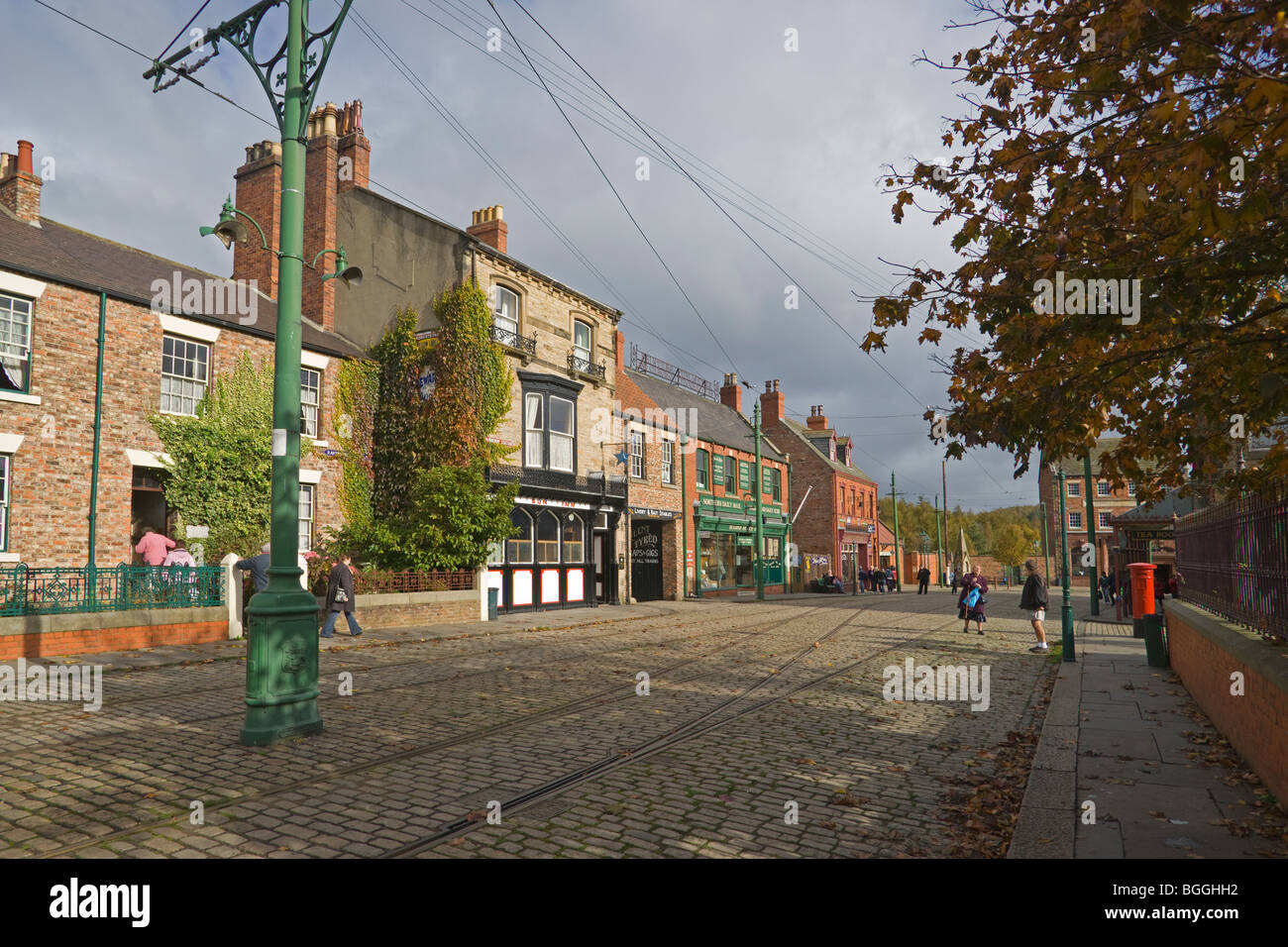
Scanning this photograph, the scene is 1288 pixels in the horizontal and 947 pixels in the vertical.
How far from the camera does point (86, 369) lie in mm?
15859

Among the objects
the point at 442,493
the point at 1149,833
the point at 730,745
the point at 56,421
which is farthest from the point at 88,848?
the point at 442,493

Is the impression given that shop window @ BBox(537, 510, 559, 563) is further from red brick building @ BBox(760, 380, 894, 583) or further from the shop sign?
red brick building @ BBox(760, 380, 894, 583)

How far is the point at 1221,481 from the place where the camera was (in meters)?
7.43

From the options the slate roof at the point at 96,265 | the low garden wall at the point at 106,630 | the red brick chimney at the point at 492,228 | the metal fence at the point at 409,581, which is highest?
the red brick chimney at the point at 492,228

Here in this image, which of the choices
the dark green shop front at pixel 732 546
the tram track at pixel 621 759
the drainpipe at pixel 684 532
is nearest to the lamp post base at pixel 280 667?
the tram track at pixel 621 759

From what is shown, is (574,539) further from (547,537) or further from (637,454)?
(637,454)

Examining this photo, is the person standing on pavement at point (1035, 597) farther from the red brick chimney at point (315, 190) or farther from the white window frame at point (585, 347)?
the red brick chimney at point (315, 190)

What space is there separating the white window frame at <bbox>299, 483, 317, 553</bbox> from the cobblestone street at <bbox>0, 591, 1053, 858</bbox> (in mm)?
7284

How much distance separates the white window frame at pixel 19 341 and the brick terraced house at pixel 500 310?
866cm

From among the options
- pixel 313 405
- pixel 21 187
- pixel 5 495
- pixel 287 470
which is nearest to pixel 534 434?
pixel 313 405

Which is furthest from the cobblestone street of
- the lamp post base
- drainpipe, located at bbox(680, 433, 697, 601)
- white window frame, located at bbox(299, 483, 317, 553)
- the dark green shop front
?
the dark green shop front

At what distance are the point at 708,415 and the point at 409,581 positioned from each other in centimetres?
2214

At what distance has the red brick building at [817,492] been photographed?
47.2m
